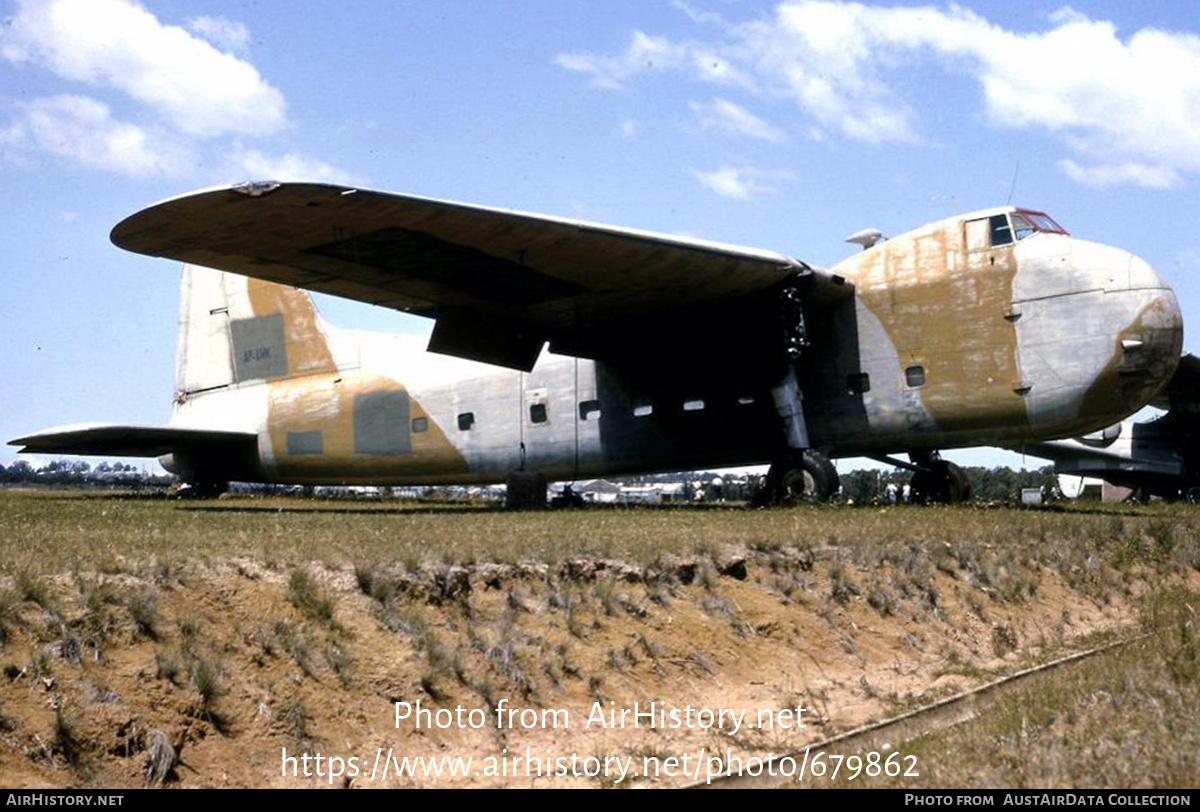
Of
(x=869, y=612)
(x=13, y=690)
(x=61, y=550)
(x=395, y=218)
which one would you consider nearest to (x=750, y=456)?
(x=395, y=218)

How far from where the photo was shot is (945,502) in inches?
962

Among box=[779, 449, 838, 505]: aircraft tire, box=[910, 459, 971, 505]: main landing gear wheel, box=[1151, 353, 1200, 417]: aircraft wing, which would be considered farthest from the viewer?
box=[1151, 353, 1200, 417]: aircraft wing

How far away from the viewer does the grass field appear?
28.1ft

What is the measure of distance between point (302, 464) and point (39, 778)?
22.6 meters

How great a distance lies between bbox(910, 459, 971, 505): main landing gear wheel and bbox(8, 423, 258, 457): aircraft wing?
56.4ft

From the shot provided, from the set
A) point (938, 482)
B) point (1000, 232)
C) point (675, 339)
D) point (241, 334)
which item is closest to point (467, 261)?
point (675, 339)

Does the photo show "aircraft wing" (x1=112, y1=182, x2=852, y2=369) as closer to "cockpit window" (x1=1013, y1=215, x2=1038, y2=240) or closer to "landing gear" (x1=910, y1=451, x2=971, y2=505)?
"cockpit window" (x1=1013, y1=215, x2=1038, y2=240)

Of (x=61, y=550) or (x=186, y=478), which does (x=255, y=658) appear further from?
(x=186, y=478)

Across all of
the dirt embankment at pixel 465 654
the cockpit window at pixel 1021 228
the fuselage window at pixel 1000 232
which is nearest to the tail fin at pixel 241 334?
the fuselage window at pixel 1000 232

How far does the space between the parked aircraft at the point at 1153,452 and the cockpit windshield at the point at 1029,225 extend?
54.8ft

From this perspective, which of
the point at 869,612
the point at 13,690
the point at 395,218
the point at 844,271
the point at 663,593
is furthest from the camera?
the point at 844,271

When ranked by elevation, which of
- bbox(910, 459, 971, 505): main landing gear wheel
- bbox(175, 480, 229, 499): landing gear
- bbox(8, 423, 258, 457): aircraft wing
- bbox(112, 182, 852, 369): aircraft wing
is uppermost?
bbox(112, 182, 852, 369): aircraft wing

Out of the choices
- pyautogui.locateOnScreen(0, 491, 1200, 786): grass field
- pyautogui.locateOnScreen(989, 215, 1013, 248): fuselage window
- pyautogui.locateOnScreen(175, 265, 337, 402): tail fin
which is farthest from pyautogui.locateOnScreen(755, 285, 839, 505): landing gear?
pyautogui.locateOnScreen(175, 265, 337, 402): tail fin

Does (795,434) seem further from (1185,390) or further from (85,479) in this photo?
(85,479)
